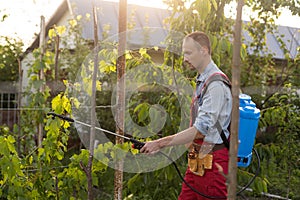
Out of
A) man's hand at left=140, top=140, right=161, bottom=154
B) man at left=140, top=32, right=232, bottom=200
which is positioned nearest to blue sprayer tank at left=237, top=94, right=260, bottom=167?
man at left=140, top=32, right=232, bottom=200

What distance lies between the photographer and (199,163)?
2.91m

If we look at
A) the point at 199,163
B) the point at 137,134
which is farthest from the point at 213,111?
the point at 137,134

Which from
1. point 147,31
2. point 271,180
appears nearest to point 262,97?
point 271,180

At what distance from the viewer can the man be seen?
8.86ft

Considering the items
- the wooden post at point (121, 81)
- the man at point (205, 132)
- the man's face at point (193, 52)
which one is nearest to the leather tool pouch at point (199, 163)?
the man at point (205, 132)

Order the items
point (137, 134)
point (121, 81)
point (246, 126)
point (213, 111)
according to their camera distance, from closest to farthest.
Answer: point (213, 111) → point (246, 126) → point (121, 81) → point (137, 134)

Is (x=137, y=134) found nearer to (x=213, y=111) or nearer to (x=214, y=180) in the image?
(x=214, y=180)

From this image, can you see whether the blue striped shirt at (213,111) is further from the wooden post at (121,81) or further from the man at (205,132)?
the wooden post at (121,81)

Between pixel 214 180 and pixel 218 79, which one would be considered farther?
pixel 214 180

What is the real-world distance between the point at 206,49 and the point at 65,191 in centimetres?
158

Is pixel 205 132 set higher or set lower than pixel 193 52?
lower

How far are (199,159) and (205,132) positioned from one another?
26 cm

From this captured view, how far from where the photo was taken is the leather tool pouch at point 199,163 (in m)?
2.86

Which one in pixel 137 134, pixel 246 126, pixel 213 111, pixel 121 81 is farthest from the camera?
pixel 137 134
